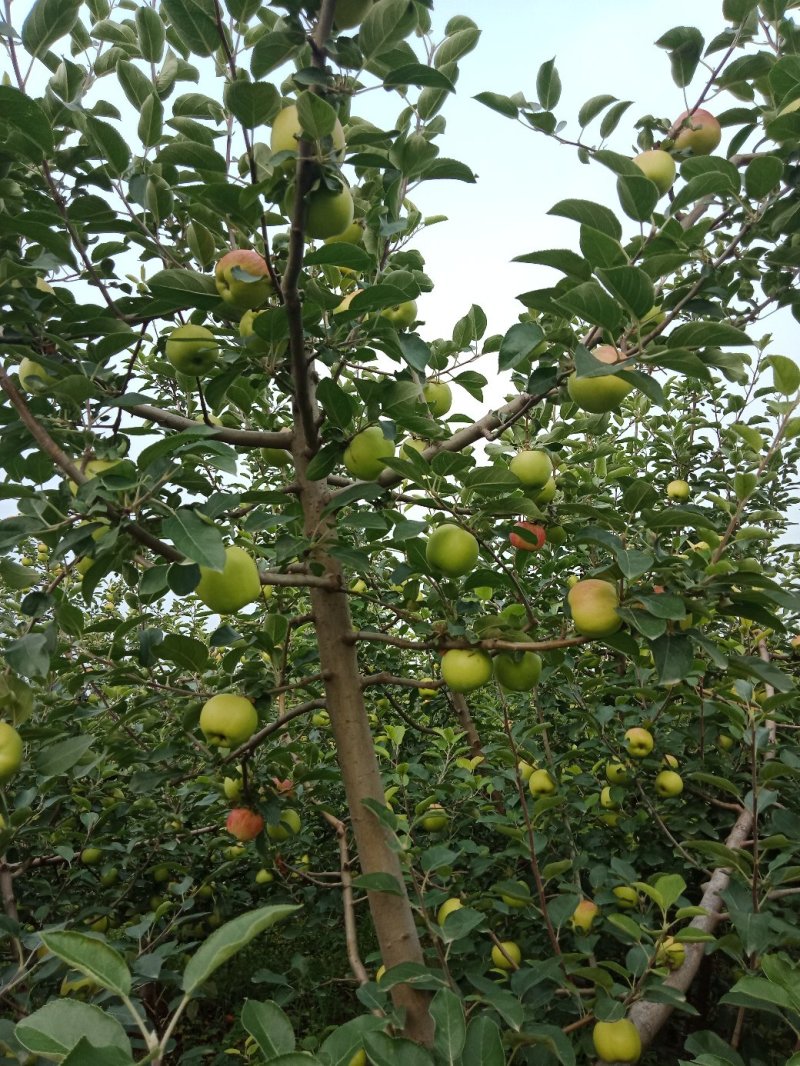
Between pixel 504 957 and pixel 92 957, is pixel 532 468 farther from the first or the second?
pixel 504 957

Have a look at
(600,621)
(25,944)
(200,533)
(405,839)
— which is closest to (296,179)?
(200,533)

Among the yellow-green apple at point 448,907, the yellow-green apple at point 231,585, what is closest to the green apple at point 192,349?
the yellow-green apple at point 231,585

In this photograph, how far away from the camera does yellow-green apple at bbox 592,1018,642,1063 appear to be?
1.67m

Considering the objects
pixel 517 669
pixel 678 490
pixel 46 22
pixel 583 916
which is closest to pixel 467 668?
pixel 517 669

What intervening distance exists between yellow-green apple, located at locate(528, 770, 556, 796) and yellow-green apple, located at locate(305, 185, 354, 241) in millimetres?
1919

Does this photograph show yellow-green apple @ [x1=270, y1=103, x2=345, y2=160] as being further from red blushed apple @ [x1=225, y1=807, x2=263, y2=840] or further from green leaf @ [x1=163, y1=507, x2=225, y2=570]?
red blushed apple @ [x1=225, y1=807, x2=263, y2=840]

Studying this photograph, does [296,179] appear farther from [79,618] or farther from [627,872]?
[627,872]

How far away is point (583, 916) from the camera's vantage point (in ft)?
Result: 6.86

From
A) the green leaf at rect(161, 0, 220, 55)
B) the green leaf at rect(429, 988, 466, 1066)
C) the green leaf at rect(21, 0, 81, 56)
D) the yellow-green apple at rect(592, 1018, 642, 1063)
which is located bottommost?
the yellow-green apple at rect(592, 1018, 642, 1063)

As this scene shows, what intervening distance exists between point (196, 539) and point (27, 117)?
84 centimetres

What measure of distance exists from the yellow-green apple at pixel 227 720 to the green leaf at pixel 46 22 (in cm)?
147

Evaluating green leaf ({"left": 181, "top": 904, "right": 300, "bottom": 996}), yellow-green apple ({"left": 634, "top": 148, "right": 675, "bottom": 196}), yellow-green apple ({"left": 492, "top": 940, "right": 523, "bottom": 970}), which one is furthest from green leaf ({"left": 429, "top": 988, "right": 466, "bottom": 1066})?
yellow-green apple ({"left": 634, "top": 148, "right": 675, "bottom": 196})

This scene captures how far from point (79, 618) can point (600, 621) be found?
121 centimetres

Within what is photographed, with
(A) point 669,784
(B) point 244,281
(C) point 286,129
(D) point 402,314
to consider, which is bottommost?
(A) point 669,784
